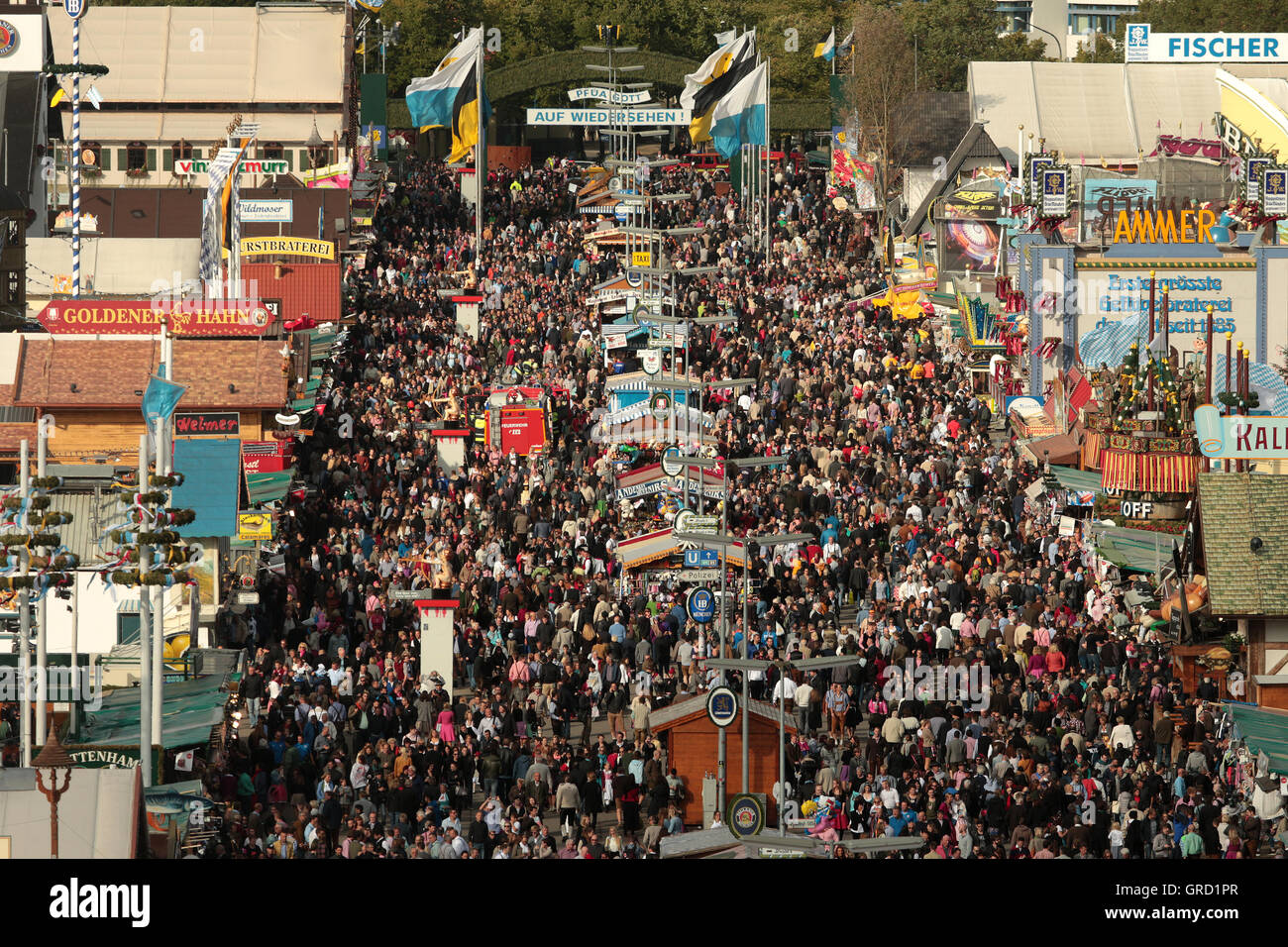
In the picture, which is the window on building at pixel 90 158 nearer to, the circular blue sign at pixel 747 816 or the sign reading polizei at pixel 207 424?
the sign reading polizei at pixel 207 424

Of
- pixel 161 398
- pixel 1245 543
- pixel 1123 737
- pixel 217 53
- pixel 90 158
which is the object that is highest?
pixel 217 53

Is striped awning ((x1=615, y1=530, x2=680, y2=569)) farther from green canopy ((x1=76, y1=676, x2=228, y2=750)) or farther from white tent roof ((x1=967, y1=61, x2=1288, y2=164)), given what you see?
white tent roof ((x1=967, y1=61, x2=1288, y2=164))

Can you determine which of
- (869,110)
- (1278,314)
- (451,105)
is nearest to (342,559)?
(1278,314)

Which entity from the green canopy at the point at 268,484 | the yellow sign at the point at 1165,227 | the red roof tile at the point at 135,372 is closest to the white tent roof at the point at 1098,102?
the yellow sign at the point at 1165,227

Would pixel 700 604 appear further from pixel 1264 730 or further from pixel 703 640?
pixel 1264 730

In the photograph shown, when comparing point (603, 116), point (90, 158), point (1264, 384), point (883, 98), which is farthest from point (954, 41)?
point (1264, 384)

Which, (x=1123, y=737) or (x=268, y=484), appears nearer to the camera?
(x=1123, y=737)
